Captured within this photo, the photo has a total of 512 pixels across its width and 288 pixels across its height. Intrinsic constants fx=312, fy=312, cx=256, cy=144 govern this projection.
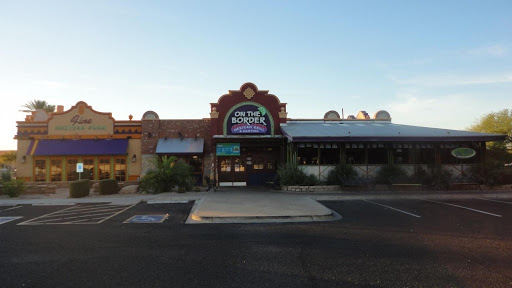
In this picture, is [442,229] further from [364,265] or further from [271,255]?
[271,255]

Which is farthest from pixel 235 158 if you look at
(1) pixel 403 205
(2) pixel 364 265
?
(2) pixel 364 265

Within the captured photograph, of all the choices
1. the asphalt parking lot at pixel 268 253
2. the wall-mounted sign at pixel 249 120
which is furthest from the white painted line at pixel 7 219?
the wall-mounted sign at pixel 249 120

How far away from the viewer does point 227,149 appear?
68.9 ft

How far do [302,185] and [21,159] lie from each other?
2002 cm

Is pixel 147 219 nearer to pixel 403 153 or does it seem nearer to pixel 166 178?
pixel 166 178

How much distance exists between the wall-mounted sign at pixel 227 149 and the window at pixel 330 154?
559cm

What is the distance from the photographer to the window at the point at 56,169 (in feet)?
73.8

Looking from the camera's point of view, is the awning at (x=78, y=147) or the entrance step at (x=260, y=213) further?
the awning at (x=78, y=147)

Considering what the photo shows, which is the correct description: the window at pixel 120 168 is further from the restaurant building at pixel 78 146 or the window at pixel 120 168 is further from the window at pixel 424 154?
the window at pixel 424 154

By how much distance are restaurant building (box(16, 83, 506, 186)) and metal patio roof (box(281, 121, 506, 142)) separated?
70 millimetres

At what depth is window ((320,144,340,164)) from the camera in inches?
759

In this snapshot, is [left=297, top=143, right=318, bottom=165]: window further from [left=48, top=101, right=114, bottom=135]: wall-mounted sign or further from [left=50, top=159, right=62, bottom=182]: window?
[left=50, top=159, right=62, bottom=182]: window

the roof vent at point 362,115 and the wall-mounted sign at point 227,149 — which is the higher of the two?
the roof vent at point 362,115

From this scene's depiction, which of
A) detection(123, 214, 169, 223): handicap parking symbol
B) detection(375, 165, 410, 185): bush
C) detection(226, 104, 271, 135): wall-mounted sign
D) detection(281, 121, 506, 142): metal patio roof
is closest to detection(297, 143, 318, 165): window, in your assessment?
detection(281, 121, 506, 142): metal patio roof
